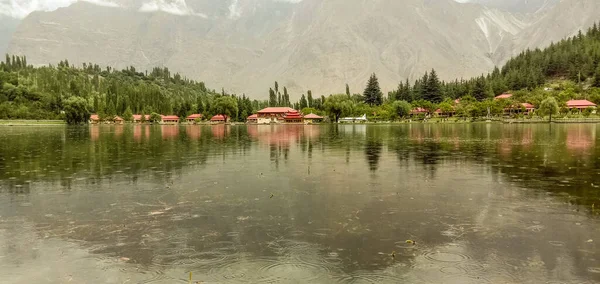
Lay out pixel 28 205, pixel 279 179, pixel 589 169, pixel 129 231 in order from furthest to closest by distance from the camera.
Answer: pixel 589 169, pixel 279 179, pixel 28 205, pixel 129 231

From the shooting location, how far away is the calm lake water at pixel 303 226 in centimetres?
1116

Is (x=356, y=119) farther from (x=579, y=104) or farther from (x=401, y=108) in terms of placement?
(x=579, y=104)

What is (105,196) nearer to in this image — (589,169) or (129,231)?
(129,231)

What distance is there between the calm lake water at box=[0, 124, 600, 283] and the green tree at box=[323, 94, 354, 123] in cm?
15633

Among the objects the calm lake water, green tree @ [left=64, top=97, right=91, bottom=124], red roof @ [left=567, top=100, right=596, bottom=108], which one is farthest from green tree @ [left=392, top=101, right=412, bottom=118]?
the calm lake water

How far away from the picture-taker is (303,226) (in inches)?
602

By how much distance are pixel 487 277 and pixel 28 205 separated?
736 inches

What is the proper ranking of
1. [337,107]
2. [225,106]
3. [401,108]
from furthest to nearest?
[225,106]
[337,107]
[401,108]

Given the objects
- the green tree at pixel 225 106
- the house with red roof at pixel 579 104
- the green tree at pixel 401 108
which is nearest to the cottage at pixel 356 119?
the green tree at pixel 401 108

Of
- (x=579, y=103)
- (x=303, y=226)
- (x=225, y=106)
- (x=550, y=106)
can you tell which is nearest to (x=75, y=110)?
(x=225, y=106)

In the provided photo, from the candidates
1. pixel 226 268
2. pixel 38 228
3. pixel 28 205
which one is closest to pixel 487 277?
pixel 226 268

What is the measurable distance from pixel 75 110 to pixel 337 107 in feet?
380

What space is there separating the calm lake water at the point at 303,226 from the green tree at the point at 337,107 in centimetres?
15633

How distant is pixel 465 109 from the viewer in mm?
180375
